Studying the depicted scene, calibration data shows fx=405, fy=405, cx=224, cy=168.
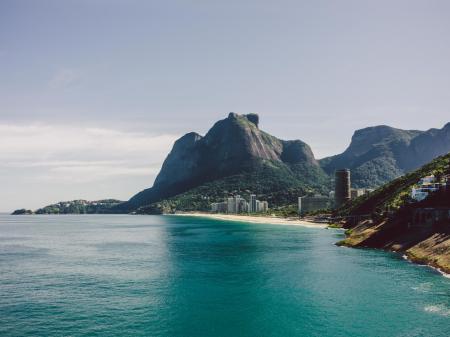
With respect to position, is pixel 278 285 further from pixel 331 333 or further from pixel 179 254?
pixel 179 254

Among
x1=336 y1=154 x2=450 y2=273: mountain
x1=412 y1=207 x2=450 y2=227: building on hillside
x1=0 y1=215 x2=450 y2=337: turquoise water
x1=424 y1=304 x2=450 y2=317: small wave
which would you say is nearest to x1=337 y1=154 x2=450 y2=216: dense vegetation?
x1=336 y1=154 x2=450 y2=273: mountain

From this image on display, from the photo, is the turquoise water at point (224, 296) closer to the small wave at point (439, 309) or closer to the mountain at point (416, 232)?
the small wave at point (439, 309)

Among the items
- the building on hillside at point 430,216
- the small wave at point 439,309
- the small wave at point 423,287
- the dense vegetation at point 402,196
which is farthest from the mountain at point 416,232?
the small wave at point 439,309

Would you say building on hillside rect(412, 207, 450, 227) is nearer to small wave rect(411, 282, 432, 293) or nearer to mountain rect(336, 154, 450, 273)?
mountain rect(336, 154, 450, 273)

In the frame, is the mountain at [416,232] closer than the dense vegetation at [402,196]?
Yes

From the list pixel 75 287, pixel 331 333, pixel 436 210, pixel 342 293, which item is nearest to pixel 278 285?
pixel 342 293

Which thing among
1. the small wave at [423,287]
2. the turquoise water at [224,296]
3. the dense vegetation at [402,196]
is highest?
the dense vegetation at [402,196]

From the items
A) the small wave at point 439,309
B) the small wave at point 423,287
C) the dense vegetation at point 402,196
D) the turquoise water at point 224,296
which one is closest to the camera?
the turquoise water at point 224,296
